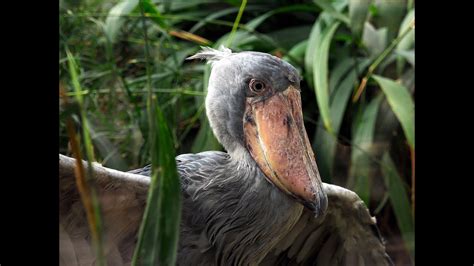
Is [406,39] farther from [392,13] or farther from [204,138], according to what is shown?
[204,138]

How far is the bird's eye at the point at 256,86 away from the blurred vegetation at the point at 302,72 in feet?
1.83

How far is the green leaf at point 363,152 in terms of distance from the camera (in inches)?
72.6

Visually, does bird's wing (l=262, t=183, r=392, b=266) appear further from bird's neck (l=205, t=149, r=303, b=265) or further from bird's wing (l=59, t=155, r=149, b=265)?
bird's wing (l=59, t=155, r=149, b=265)

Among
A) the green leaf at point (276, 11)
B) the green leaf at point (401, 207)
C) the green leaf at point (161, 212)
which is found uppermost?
the green leaf at point (276, 11)

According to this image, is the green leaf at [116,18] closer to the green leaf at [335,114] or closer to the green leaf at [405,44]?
the green leaf at [335,114]

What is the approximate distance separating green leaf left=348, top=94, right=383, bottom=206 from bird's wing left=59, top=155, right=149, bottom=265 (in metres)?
0.85

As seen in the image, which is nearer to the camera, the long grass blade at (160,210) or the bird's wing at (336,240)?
the long grass blade at (160,210)

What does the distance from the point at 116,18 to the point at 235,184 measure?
0.81 metres

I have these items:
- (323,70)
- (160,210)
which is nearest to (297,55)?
(323,70)

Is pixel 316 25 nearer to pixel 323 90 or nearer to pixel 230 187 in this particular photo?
pixel 323 90

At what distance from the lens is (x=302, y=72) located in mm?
1970

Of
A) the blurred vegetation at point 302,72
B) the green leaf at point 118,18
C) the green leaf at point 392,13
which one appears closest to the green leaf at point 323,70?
the blurred vegetation at point 302,72

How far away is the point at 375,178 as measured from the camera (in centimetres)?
→ 184
